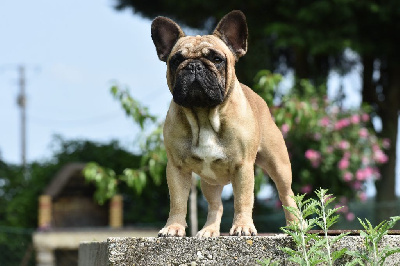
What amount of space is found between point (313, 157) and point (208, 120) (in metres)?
10.0

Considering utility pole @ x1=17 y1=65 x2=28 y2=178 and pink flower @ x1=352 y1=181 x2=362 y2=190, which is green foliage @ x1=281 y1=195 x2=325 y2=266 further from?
utility pole @ x1=17 y1=65 x2=28 y2=178

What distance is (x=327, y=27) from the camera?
15.1 m

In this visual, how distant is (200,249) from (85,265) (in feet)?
5.64

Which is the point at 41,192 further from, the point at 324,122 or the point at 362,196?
the point at 362,196

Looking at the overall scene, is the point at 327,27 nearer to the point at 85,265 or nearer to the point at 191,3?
the point at 191,3

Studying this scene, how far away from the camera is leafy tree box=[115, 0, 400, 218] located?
14.7 metres

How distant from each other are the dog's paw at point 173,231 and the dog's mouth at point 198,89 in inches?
29.5

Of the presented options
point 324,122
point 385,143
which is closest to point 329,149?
point 324,122

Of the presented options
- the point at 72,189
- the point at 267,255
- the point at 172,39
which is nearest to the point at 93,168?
the point at 72,189

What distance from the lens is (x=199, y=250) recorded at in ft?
13.0

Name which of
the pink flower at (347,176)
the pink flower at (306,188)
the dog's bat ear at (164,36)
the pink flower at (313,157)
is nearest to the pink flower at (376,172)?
the pink flower at (347,176)

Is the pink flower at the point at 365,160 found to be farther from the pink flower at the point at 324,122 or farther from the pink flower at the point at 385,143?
the pink flower at the point at 324,122

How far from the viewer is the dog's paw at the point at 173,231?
4.14 meters

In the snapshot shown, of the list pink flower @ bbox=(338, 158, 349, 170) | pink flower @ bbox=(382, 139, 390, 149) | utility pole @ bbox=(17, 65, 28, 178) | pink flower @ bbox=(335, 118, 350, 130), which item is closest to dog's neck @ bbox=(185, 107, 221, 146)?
pink flower @ bbox=(338, 158, 349, 170)
